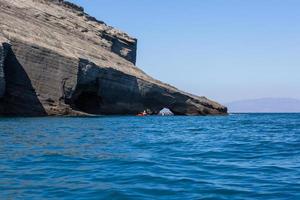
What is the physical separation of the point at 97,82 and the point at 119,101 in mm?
6437

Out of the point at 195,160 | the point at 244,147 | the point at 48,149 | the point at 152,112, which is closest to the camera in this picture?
the point at 195,160

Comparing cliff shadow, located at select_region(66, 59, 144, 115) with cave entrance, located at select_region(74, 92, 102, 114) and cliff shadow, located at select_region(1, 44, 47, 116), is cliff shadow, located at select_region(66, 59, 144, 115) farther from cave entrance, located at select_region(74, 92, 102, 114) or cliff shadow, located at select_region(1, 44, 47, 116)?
cliff shadow, located at select_region(1, 44, 47, 116)

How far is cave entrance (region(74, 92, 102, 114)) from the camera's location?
7012 cm

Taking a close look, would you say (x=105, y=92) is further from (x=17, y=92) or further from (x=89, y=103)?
(x=17, y=92)

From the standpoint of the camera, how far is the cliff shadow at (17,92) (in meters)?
55.2

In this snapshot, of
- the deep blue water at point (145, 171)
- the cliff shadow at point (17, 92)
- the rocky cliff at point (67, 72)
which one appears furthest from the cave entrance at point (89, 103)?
the deep blue water at point (145, 171)

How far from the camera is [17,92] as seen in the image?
5528 cm

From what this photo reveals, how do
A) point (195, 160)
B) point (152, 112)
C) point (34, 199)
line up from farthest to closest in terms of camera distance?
point (152, 112), point (195, 160), point (34, 199)

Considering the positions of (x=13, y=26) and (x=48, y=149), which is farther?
(x=13, y=26)

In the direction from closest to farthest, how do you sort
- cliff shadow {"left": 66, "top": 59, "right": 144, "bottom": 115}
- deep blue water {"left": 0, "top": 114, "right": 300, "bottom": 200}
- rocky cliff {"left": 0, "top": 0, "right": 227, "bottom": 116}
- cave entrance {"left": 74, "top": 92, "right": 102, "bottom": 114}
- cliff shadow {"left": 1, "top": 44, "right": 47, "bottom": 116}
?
deep blue water {"left": 0, "top": 114, "right": 300, "bottom": 200} < cliff shadow {"left": 1, "top": 44, "right": 47, "bottom": 116} < rocky cliff {"left": 0, "top": 0, "right": 227, "bottom": 116} < cliff shadow {"left": 66, "top": 59, "right": 144, "bottom": 115} < cave entrance {"left": 74, "top": 92, "right": 102, "bottom": 114}

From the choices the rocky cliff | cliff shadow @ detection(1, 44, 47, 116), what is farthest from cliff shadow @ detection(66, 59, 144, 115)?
cliff shadow @ detection(1, 44, 47, 116)

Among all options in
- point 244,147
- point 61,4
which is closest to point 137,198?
point 244,147

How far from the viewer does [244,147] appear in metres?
21.6

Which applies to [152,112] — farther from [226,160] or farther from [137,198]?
[137,198]
